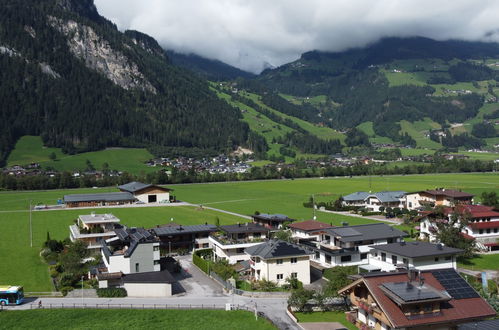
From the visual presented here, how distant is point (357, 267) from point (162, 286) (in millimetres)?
18838

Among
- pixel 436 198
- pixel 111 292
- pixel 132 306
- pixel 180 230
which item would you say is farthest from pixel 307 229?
pixel 436 198

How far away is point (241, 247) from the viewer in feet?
181

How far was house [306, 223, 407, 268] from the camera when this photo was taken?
50562mm

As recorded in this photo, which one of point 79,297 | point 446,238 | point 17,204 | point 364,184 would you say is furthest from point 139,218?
point 364,184

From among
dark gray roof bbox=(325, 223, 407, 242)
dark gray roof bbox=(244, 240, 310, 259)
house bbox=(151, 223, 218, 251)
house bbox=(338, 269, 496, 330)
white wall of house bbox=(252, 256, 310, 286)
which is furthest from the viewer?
house bbox=(151, 223, 218, 251)

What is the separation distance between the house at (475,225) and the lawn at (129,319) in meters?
33.9

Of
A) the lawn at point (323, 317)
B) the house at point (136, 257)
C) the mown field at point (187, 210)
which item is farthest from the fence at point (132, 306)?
the house at point (136, 257)

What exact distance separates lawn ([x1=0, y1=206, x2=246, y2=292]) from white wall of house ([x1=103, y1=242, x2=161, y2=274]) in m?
6.11

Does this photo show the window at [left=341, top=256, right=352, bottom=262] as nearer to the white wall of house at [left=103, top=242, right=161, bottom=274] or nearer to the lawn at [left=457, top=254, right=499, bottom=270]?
the lawn at [left=457, top=254, right=499, bottom=270]

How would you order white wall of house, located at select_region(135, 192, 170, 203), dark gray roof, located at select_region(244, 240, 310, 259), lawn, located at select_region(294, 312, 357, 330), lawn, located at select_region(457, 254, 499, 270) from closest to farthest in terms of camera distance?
lawn, located at select_region(294, 312, 357, 330) < dark gray roof, located at select_region(244, 240, 310, 259) < lawn, located at select_region(457, 254, 499, 270) < white wall of house, located at select_region(135, 192, 170, 203)

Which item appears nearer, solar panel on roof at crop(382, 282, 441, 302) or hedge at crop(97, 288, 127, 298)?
solar panel on roof at crop(382, 282, 441, 302)

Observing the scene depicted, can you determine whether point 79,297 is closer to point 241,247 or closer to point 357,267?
point 241,247

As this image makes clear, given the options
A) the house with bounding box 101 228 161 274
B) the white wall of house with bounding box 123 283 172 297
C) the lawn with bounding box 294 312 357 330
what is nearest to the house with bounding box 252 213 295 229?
the house with bounding box 101 228 161 274

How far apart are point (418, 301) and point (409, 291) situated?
→ 3.47 feet
